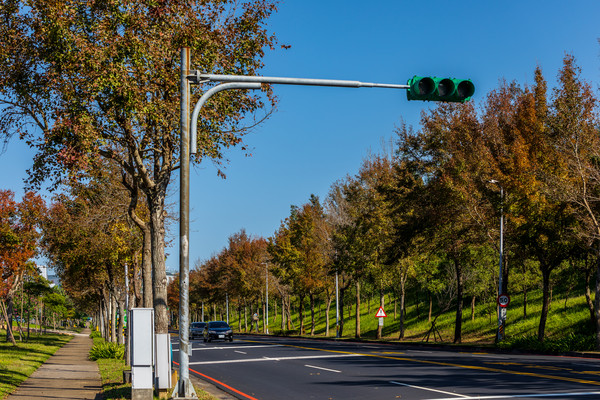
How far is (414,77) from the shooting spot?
1052 centimetres

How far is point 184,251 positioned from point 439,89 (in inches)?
204

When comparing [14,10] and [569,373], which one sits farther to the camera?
[569,373]

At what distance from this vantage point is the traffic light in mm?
10492

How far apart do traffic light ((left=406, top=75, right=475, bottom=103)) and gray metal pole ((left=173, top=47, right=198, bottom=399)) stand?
3961 mm

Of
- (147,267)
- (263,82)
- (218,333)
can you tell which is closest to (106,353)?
(147,267)

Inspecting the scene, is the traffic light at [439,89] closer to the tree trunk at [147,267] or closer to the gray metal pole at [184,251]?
the gray metal pole at [184,251]

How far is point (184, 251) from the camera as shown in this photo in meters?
10.9

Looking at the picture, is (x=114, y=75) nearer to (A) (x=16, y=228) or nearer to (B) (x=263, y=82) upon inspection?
(B) (x=263, y=82)

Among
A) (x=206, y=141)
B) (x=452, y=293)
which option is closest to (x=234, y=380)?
(x=206, y=141)

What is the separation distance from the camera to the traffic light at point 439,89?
10492 mm

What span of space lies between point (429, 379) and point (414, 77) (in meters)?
8.52

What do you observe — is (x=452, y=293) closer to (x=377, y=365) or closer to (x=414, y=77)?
(x=377, y=365)

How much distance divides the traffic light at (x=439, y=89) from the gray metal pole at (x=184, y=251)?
3.96 m

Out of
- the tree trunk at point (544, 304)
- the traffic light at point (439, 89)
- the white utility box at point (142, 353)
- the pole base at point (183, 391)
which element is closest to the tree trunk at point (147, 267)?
the white utility box at point (142, 353)
